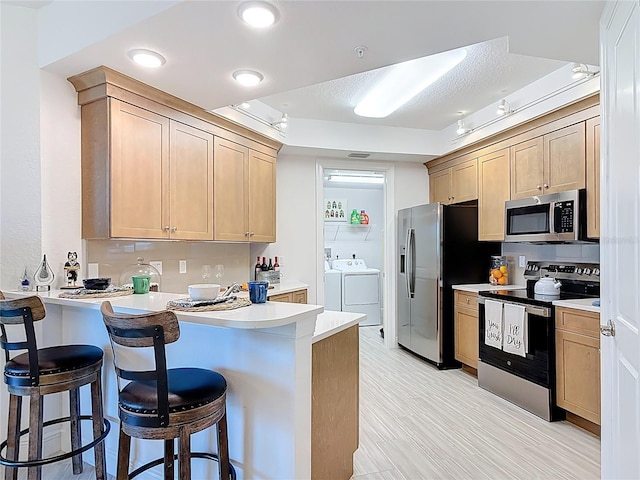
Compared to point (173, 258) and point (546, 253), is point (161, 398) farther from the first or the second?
point (546, 253)

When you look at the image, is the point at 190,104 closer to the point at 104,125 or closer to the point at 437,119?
→ the point at 104,125

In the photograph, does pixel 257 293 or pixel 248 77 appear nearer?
pixel 257 293

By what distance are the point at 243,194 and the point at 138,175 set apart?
1155 mm

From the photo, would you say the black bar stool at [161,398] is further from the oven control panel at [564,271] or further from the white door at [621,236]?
the oven control panel at [564,271]

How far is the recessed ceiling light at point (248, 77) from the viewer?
7.72 ft

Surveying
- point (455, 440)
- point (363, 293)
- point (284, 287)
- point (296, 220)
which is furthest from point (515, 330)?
point (363, 293)

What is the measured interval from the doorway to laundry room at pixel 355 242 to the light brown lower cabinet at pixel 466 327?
2.39 metres

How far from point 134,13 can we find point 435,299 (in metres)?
3.50

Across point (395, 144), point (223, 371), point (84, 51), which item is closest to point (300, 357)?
point (223, 371)

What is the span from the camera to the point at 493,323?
3371mm

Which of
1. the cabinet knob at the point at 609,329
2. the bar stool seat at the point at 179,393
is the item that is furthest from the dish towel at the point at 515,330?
the bar stool seat at the point at 179,393

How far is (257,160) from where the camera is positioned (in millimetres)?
3854

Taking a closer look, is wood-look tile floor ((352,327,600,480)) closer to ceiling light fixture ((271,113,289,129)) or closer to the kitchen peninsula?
the kitchen peninsula

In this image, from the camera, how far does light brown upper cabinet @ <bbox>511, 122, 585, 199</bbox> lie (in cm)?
305
